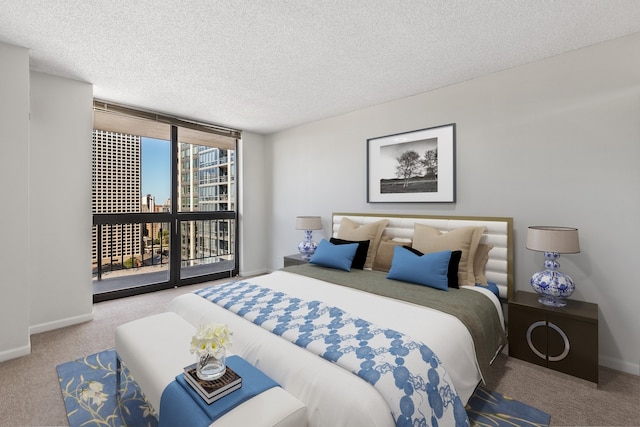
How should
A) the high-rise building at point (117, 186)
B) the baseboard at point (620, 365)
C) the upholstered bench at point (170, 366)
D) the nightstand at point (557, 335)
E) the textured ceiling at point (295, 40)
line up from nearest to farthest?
the upholstered bench at point (170, 366) < the textured ceiling at point (295, 40) < the nightstand at point (557, 335) < the baseboard at point (620, 365) < the high-rise building at point (117, 186)

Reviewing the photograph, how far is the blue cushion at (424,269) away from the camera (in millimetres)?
2549

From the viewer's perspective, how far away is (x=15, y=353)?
2.52 meters

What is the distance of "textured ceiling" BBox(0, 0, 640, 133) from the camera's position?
2004 millimetres

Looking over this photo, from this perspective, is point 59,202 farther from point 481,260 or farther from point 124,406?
point 481,260

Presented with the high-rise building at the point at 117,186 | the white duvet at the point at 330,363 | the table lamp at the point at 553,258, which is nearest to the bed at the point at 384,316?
the white duvet at the point at 330,363

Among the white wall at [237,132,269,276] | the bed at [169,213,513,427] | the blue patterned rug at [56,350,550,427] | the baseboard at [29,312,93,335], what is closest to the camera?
the bed at [169,213,513,427]

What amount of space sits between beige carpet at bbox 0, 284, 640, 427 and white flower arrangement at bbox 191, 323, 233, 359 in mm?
1228

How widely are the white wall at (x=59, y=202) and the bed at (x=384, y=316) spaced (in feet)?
5.41

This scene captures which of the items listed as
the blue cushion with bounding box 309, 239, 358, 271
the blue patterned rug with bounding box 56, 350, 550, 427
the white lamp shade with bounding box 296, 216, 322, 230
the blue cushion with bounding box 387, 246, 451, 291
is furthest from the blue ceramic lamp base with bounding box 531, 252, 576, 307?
the white lamp shade with bounding box 296, 216, 322, 230

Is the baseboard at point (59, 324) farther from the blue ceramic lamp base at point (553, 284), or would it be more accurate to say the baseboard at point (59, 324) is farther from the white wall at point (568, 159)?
the blue ceramic lamp base at point (553, 284)

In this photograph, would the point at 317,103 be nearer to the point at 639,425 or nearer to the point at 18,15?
the point at 18,15

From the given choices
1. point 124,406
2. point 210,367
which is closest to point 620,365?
point 210,367

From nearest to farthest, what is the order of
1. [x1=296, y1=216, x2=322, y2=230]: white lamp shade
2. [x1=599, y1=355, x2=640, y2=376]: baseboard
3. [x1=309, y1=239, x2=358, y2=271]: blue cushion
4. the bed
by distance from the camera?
the bed, [x1=599, y1=355, x2=640, y2=376]: baseboard, [x1=309, y1=239, x2=358, y2=271]: blue cushion, [x1=296, y1=216, x2=322, y2=230]: white lamp shade

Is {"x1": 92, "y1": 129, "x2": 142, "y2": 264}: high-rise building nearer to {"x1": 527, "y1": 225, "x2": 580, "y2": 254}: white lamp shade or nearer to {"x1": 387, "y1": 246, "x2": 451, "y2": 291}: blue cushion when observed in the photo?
{"x1": 387, "y1": 246, "x2": 451, "y2": 291}: blue cushion
